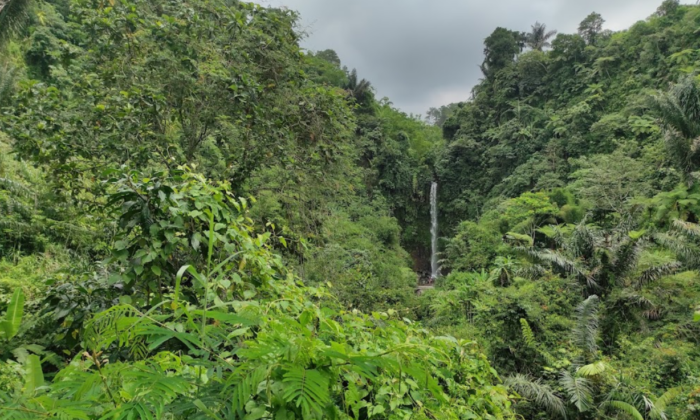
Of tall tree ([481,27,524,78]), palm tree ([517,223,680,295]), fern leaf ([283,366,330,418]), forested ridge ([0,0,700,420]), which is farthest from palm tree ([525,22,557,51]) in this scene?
fern leaf ([283,366,330,418])

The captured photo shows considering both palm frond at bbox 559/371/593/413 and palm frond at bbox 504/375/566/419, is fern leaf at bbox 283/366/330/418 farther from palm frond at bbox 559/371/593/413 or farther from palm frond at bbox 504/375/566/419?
palm frond at bbox 559/371/593/413

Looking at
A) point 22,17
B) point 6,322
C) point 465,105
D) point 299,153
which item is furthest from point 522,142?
point 6,322

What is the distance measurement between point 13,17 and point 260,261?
7128 mm

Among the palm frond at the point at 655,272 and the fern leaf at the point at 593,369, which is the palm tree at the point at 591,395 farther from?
the palm frond at the point at 655,272

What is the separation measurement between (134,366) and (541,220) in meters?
17.8

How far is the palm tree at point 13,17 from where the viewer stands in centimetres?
Answer: 507

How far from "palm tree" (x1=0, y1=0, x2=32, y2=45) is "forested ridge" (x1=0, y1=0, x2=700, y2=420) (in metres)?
0.06

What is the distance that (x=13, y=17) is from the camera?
17.4 ft

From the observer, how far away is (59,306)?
1670mm

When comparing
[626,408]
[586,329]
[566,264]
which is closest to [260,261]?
[626,408]

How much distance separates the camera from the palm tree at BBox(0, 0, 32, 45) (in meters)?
5.07

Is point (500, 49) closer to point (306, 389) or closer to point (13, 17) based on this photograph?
point (13, 17)

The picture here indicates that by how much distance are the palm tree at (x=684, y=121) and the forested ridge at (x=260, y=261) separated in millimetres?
57

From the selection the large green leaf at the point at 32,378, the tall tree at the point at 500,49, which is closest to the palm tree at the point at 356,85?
the tall tree at the point at 500,49
